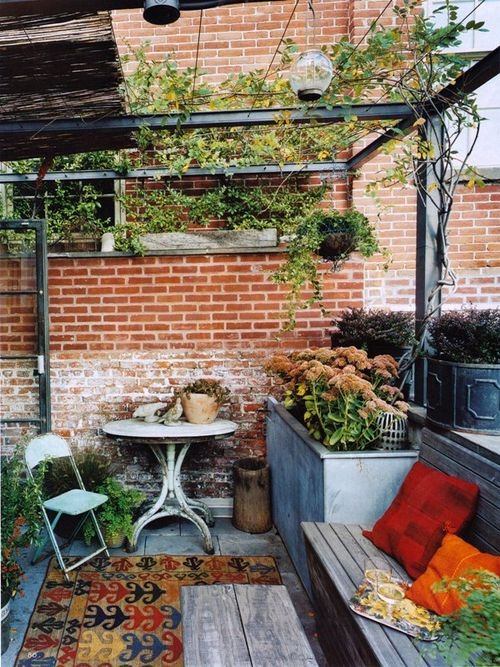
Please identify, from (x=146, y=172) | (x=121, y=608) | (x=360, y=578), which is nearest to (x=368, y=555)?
(x=360, y=578)

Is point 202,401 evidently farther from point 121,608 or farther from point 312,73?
point 312,73

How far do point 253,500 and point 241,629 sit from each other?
2129 mm

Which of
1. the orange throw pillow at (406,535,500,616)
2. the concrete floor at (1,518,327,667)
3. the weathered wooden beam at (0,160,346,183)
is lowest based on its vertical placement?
the concrete floor at (1,518,327,667)

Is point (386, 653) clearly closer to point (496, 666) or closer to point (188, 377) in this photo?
point (496, 666)

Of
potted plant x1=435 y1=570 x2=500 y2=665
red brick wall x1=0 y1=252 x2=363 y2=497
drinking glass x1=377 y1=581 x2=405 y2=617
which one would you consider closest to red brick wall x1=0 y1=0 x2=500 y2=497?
red brick wall x1=0 y1=252 x2=363 y2=497

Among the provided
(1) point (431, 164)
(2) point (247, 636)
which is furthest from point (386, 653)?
(1) point (431, 164)

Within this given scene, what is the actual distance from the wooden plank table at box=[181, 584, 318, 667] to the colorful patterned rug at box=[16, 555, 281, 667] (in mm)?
734

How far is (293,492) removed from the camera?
332 cm

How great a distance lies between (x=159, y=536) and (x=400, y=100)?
11.6ft

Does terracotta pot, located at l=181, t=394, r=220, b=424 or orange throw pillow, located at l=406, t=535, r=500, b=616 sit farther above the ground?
terracotta pot, located at l=181, t=394, r=220, b=424

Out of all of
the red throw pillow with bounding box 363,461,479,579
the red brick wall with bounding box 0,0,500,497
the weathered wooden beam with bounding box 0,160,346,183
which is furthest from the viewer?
the red brick wall with bounding box 0,0,500,497

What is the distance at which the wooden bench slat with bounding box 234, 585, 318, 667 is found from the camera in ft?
5.52

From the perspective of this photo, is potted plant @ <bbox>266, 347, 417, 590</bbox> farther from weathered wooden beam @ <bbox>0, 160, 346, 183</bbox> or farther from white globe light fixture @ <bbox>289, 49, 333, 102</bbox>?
weathered wooden beam @ <bbox>0, 160, 346, 183</bbox>

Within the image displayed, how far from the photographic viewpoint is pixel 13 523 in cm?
262
